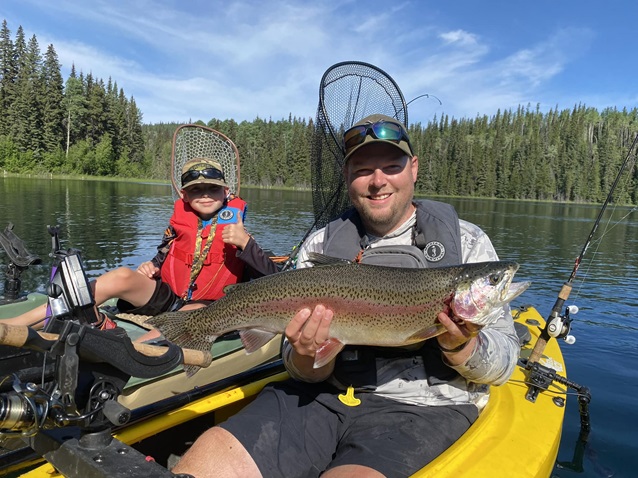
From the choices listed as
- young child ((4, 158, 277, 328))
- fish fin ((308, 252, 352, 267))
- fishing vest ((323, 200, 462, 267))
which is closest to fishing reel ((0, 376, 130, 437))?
fish fin ((308, 252, 352, 267))

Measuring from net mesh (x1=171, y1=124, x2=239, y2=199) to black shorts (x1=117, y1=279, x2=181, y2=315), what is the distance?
1961 millimetres

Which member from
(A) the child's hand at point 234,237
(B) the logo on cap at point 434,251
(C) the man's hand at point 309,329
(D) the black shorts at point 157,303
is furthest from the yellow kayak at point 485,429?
(A) the child's hand at point 234,237

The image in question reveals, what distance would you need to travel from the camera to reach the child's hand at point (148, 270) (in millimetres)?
5797

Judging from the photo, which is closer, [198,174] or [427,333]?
[427,333]

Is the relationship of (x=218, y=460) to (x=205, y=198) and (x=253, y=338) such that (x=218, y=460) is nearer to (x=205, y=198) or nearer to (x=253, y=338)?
(x=253, y=338)

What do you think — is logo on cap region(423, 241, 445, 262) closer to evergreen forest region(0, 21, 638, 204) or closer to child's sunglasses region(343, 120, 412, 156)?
child's sunglasses region(343, 120, 412, 156)

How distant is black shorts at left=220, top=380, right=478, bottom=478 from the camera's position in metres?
2.82

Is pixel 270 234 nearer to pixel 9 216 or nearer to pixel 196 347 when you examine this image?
pixel 9 216

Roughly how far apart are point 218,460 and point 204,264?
366cm

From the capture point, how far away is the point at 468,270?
2.96 meters

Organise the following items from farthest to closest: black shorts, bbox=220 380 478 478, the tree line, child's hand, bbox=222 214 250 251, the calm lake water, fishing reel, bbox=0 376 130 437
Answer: the tree line, the calm lake water, child's hand, bbox=222 214 250 251, black shorts, bbox=220 380 478 478, fishing reel, bbox=0 376 130 437

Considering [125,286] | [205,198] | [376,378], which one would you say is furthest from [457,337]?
[205,198]

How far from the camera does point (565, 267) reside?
20.1 m

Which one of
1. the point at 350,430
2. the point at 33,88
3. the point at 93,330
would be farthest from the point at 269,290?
the point at 33,88
